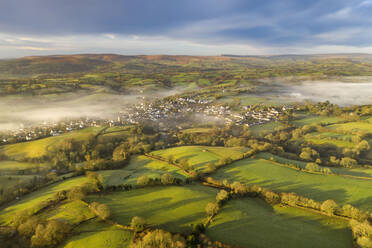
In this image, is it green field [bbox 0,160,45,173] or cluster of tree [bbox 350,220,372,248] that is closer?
cluster of tree [bbox 350,220,372,248]

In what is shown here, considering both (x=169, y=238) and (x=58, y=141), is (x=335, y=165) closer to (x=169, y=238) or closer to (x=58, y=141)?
(x=169, y=238)

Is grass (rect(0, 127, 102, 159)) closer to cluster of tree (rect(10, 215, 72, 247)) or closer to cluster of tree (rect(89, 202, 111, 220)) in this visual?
cluster of tree (rect(10, 215, 72, 247))

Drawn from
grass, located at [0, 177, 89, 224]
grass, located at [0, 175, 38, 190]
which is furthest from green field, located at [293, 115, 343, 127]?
grass, located at [0, 175, 38, 190]

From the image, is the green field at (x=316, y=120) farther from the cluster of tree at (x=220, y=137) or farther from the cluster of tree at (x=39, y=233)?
the cluster of tree at (x=39, y=233)

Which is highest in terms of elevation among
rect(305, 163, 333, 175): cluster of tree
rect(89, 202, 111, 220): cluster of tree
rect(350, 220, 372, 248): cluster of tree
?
rect(350, 220, 372, 248): cluster of tree

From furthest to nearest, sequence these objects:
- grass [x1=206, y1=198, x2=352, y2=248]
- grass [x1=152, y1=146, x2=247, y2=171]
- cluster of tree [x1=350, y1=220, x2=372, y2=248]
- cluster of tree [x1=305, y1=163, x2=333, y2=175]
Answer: grass [x1=152, y1=146, x2=247, y2=171] → cluster of tree [x1=305, y1=163, x2=333, y2=175] → grass [x1=206, y1=198, x2=352, y2=248] → cluster of tree [x1=350, y1=220, x2=372, y2=248]

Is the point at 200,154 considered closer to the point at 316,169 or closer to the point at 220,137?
the point at 220,137

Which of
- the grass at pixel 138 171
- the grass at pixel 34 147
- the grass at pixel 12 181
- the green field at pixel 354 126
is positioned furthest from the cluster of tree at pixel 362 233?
the grass at pixel 34 147
